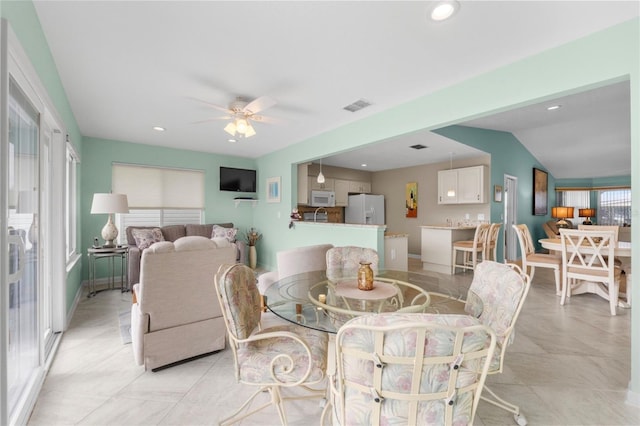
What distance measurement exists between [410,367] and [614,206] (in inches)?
505

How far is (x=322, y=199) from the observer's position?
6867 millimetres

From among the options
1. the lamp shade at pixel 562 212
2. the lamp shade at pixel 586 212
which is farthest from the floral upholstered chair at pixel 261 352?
the lamp shade at pixel 586 212

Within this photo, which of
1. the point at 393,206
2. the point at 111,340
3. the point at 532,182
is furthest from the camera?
the point at 393,206

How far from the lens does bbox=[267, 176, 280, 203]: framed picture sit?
5598mm

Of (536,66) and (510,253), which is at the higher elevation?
(536,66)

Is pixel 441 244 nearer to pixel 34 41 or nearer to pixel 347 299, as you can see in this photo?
pixel 347 299

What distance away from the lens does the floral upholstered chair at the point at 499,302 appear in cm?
145

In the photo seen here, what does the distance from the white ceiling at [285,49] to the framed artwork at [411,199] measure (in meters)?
4.22

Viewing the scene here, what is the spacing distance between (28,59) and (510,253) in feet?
26.1

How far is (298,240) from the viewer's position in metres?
5.10

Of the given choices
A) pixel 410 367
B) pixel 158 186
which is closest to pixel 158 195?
pixel 158 186

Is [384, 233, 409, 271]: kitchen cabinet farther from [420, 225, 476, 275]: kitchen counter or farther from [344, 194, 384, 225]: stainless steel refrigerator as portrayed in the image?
[344, 194, 384, 225]: stainless steel refrigerator

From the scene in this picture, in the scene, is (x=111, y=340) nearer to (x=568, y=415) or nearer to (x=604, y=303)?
(x=568, y=415)

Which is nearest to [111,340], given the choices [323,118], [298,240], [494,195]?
[298,240]
